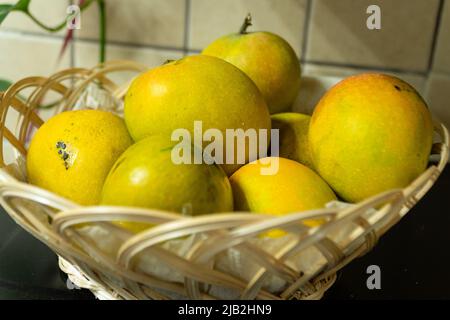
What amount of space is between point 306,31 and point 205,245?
0.43 m

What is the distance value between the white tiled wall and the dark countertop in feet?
0.70

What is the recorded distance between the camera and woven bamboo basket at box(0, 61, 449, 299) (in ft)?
0.93

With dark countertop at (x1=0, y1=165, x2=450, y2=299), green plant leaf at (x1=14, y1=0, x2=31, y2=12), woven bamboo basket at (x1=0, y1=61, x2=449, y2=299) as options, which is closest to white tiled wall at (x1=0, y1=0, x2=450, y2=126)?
green plant leaf at (x1=14, y1=0, x2=31, y2=12)

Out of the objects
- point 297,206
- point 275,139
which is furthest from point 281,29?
point 297,206

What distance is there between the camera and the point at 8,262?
17.4 inches

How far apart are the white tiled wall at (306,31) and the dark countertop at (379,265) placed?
0.70 ft

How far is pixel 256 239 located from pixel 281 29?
40cm

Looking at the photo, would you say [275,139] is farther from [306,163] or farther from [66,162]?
[66,162]

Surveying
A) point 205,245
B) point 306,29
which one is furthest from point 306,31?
point 205,245

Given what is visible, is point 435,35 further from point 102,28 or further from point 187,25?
point 102,28

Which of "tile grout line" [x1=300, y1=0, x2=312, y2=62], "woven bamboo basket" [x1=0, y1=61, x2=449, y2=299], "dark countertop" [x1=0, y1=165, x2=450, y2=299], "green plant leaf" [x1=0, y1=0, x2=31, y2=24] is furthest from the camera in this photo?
"tile grout line" [x1=300, y1=0, x2=312, y2=62]

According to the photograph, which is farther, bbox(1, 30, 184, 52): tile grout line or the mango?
bbox(1, 30, 184, 52): tile grout line
